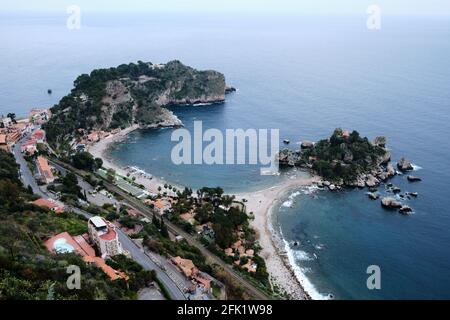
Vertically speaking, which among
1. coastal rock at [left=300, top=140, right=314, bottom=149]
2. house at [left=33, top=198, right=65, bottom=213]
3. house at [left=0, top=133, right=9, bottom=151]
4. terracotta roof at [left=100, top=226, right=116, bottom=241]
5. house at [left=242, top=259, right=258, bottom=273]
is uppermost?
house at [left=0, top=133, right=9, bottom=151]

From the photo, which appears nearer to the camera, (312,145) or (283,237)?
(283,237)

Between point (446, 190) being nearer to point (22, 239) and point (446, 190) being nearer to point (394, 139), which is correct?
point (394, 139)

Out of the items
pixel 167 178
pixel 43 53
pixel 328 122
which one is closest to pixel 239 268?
pixel 167 178

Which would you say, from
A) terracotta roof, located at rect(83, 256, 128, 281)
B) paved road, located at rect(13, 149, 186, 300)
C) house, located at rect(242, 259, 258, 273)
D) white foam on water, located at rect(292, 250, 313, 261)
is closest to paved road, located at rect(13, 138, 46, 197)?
paved road, located at rect(13, 149, 186, 300)

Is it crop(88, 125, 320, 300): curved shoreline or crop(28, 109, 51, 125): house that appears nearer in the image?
crop(88, 125, 320, 300): curved shoreline

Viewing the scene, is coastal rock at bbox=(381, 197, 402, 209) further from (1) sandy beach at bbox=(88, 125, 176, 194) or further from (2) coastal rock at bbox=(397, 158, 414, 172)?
(1) sandy beach at bbox=(88, 125, 176, 194)

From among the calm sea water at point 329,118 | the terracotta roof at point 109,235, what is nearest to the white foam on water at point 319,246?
the calm sea water at point 329,118
